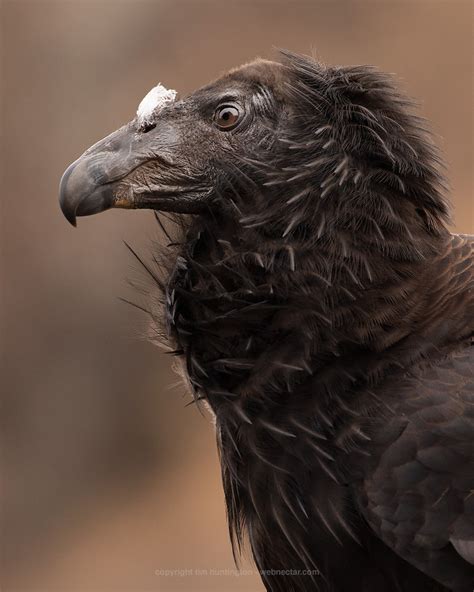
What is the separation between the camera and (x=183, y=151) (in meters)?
2.91

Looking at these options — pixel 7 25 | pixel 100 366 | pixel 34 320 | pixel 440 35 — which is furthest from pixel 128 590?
pixel 440 35

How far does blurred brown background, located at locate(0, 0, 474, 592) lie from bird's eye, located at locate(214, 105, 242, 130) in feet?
13.6

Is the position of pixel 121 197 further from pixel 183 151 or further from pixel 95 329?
pixel 95 329

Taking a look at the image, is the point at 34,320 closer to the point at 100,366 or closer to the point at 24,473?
the point at 100,366

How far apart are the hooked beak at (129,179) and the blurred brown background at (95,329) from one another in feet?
13.7

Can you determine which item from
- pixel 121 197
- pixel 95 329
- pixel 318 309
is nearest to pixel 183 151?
pixel 121 197

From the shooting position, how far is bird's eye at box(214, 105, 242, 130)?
9.61 feet

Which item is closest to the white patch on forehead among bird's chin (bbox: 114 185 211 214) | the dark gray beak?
the dark gray beak

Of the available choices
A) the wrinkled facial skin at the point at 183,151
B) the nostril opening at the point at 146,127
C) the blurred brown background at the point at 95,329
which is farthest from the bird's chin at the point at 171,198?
the blurred brown background at the point at 95,329

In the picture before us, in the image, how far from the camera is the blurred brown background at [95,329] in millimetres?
7578

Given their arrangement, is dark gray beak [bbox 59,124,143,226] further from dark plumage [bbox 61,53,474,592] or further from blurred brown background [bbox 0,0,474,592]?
blurred brown background [bbox 0,0,474,592]

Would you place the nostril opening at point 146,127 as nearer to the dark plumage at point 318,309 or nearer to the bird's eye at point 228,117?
the dark plumage at point 318,309

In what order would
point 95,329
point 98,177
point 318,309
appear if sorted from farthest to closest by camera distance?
point 95,329 < point 98,177 < point 318,309

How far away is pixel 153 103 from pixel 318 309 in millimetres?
937
